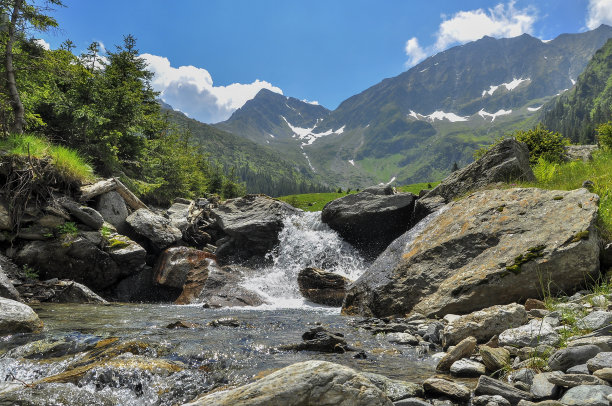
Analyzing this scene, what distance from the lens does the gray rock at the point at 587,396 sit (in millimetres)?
3312

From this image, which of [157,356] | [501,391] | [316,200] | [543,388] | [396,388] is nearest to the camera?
[543,388]

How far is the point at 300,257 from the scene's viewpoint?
2364 centimetres

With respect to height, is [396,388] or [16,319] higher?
[16,319]

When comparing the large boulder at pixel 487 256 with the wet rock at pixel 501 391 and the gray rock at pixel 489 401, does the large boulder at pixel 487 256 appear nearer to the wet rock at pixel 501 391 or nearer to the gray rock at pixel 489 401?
the wet rock at pixel 501 391

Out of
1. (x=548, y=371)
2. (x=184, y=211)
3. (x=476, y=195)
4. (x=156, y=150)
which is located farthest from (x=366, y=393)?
(x=156, y=150)

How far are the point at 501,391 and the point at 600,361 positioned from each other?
121 centimetres

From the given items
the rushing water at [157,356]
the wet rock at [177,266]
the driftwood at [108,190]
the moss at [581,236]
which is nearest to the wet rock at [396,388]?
the rushing water at [157,356]

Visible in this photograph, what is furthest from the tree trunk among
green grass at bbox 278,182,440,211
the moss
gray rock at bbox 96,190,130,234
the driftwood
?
green grass at bbox 278,182,440,211

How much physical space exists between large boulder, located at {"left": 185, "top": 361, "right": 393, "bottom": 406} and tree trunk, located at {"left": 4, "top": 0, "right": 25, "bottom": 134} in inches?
802

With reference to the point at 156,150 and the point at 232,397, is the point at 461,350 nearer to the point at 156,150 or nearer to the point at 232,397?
the point at 232,397

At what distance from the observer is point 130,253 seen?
1781cm

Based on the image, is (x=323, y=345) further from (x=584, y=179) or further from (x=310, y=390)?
(x=584, y=179)

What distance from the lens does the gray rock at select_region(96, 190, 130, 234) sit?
19375mm

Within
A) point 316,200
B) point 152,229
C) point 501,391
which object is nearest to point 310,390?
point 501,391
